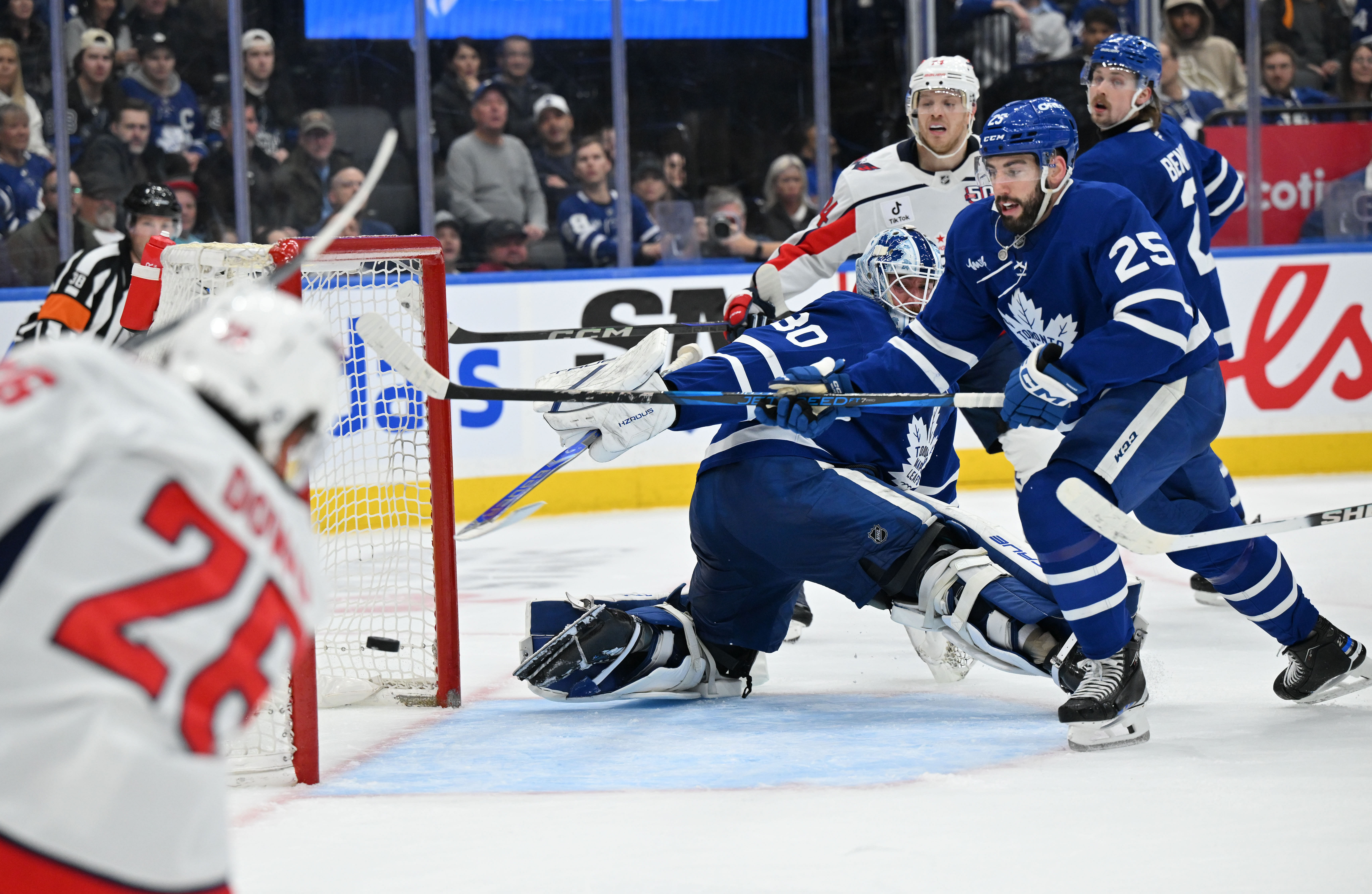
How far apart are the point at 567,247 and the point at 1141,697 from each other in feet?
13.0

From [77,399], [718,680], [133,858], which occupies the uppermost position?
[77,399]

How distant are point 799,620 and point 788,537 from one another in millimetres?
1056

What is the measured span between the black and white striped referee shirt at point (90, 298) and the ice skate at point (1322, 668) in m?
2.74

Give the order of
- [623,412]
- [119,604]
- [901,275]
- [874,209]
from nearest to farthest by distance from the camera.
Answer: [119,604] < [623,412] < [901,275] < [874,209]

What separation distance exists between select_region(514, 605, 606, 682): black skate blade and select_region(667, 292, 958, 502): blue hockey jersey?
1.20 feet

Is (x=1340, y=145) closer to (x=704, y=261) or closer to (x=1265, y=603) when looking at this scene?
(x=704, y=261)

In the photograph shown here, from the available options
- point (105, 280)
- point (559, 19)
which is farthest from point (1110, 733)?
point (559, 19)

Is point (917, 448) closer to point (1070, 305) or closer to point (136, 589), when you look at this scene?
point (1070, 305)

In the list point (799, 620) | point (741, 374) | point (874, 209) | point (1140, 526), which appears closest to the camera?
point (1140, 526)

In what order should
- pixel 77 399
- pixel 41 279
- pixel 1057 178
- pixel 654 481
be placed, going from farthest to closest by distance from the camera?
pixel 654 481, pixel 41 279, pixel 1057 178, pixel 77 399

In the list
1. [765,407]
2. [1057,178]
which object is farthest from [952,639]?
[1057,178]

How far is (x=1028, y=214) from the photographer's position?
270cm

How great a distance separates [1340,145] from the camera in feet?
22.1

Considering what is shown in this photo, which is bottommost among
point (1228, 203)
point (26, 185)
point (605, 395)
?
point (605, 395)
